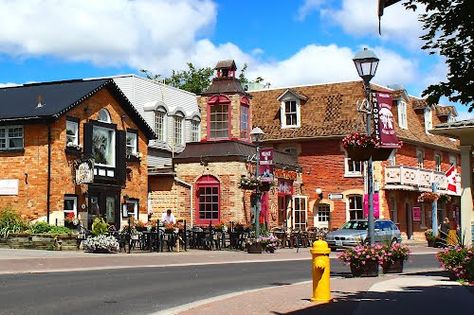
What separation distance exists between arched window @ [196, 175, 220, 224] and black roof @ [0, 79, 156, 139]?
3.64 metres

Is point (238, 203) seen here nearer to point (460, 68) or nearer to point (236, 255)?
point (236, 255)

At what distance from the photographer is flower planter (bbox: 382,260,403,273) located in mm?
16719

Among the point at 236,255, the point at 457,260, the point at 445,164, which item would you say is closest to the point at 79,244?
the point at 236,255

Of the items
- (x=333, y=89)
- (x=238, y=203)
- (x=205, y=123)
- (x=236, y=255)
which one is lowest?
(x=236, y=255)

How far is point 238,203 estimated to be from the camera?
112ft

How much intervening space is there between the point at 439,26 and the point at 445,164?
4408 cm

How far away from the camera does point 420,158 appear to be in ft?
151

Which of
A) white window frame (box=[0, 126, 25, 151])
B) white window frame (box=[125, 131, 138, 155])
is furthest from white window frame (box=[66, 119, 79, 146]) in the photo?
white window frame (box=[125, 131, 138, 155])

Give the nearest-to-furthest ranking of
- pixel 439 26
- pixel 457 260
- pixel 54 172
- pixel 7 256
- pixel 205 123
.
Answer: pixel 439 26 < pixel 457 260 < pixel 7 256 < pixel 54 172 < pixel 205 123

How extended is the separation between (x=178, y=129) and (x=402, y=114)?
1393cm

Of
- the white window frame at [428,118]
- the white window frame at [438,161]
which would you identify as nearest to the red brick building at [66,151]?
the white window frame at [428,118]

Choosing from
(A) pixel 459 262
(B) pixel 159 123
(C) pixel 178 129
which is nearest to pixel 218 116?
(B) pixel 159 123

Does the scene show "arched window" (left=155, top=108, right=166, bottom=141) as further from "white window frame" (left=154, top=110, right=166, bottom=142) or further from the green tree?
the green tree

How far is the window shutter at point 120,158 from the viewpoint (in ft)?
106
